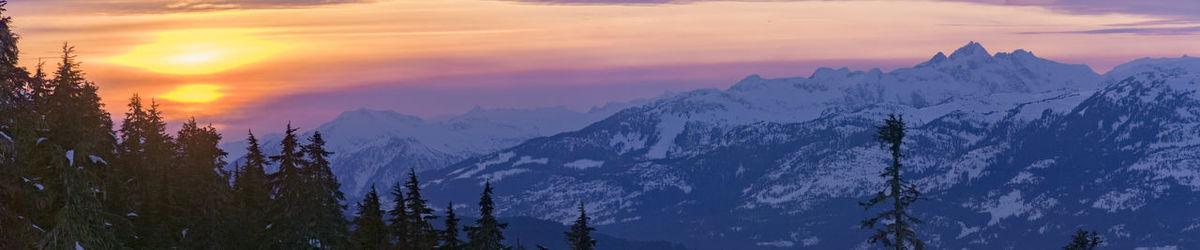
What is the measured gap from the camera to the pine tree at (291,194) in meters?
60.2

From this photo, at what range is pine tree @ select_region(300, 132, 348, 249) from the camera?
6003cm

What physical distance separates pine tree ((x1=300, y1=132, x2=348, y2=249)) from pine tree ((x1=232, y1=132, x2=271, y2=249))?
4269 millimetres

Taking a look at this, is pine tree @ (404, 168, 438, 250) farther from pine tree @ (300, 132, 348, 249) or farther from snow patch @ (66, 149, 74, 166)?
snow patch @ (66, 149, 74, 166)

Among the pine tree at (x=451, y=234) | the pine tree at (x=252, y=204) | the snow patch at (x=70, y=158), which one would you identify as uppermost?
the snow patch at (x=70, y=158)

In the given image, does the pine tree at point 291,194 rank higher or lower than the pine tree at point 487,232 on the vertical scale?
higher

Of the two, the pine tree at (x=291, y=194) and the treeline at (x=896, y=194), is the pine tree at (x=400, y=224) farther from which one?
the treeline at (x=896, y=194)

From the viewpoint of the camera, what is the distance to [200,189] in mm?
68562

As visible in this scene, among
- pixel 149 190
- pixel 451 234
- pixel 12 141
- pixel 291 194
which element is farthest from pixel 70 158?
pixel 451 234

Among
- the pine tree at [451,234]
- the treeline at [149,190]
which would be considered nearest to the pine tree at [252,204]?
the treeline at [149,190]

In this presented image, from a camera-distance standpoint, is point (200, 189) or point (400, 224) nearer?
point (200, 189)

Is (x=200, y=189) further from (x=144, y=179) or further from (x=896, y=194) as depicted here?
(x=896, y=194)

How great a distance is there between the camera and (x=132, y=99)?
80250mm

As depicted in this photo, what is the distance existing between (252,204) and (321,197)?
15.7 m

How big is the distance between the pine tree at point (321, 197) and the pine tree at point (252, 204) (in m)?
4.27
